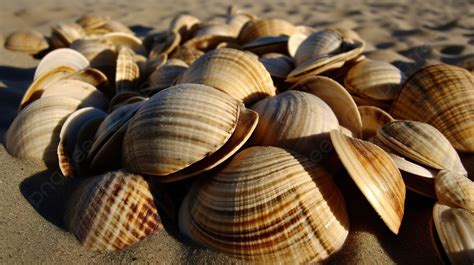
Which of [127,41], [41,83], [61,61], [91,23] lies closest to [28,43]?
[91,23]

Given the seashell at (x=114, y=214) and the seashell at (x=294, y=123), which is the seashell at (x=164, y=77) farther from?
the seashell at (x=114, y=214)

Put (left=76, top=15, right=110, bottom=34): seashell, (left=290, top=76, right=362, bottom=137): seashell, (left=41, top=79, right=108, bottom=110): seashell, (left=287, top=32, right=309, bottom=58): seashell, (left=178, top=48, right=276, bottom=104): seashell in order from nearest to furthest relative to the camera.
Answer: (left=290, top=76, right=362, bottom=137): seashell → (left=178, top=48, right=276, bottom=104): seashell → (left=41, top=79, right=108, bottom=110): seashell → (left=287, top=32, right=309, bottom=58): seashell → (left=76, top=15, right=110, bottom=34): seashell

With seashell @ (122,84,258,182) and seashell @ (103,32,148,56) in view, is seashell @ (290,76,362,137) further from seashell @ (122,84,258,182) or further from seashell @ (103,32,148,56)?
seashell @ (103,32,148,56)

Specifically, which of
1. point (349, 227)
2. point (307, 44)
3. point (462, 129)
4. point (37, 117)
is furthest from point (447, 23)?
point (37, 117)

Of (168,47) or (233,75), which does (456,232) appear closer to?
(233,75)

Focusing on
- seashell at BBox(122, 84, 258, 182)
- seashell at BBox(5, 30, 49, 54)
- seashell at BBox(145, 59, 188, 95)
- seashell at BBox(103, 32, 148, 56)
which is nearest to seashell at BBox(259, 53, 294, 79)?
seashell at BBox(145, 59, 188, 95)

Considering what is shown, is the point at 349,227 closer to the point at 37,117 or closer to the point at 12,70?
the point at 37,117
